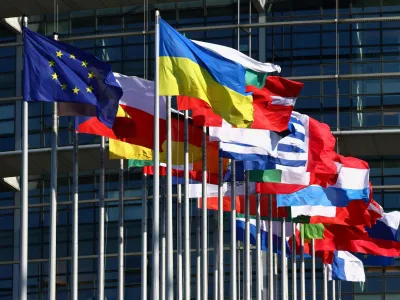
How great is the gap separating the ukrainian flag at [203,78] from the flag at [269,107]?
1.48m

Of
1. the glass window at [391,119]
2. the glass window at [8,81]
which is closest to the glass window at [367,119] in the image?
the glass window at [391,119]

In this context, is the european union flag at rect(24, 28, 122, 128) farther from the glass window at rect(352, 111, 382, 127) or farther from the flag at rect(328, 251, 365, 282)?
the glass window at rect(352, 111, 382, 127)

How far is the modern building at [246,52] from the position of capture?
68750 mm

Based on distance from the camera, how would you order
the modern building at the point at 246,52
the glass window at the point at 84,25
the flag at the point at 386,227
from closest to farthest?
the flag at the point at 386,227, the modern building at the point at 246,52, the glass window at the point at 84,25

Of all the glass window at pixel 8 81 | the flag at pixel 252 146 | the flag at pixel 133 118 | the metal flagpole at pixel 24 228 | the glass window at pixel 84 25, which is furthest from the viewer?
the glass window at pixel 8 81

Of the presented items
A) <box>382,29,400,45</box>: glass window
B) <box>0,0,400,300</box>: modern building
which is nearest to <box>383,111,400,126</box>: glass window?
<box>0,0,400,300</box>: modern building

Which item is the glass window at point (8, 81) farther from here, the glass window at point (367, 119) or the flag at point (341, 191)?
Answer: the flag at point (341, 191)

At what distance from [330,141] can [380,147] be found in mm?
20033

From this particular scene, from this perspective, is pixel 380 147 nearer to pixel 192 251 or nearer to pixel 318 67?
pixel 318 67

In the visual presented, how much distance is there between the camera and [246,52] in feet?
229

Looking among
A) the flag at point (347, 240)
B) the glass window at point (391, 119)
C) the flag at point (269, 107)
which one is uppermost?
the glass window at point (391, 119)

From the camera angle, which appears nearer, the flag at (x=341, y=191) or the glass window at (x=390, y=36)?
the flag at (x=341, y=191)

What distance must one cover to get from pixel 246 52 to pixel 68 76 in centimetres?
3719

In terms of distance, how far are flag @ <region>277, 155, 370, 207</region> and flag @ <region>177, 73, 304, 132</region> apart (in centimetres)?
944
